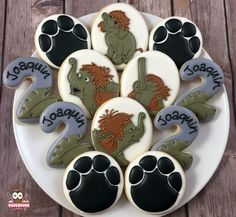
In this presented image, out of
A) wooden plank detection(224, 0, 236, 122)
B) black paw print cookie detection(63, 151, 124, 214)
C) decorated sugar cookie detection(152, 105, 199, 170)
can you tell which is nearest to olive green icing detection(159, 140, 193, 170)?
decorated sugar cookie detection(152, 105, 199, 170)

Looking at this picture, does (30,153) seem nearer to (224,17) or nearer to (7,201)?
(7,201)

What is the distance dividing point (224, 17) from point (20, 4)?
0.50 m

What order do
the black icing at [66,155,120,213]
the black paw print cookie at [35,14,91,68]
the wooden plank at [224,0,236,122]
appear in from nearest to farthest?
the black icing at [66,155,120,213] → the black paw print cookie at [35,14,91,68] → the wooden plank at [224,0,236,122]

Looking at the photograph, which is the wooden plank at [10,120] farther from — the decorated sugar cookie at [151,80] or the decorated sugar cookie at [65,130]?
the decorated sugar cookie at [151,80]

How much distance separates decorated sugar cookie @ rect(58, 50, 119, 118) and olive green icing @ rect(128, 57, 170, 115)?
44mm

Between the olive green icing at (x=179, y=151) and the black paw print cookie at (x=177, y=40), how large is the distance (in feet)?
0.58

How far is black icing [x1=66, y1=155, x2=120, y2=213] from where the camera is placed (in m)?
0.81

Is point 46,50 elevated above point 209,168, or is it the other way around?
point 46,50

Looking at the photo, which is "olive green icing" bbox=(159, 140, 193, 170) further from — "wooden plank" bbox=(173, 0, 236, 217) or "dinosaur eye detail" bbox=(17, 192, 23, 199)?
"dinosaur eye detail" bbox=(17, 192, 23, 199)

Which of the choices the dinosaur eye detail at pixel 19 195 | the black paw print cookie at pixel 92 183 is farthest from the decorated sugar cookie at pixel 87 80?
the dinosaur eye detail at pixel 19 195

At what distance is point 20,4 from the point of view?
108 cm

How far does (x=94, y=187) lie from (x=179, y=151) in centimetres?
18

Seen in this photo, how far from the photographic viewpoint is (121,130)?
0.87m

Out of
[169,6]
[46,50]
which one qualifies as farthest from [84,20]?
[169,6]
